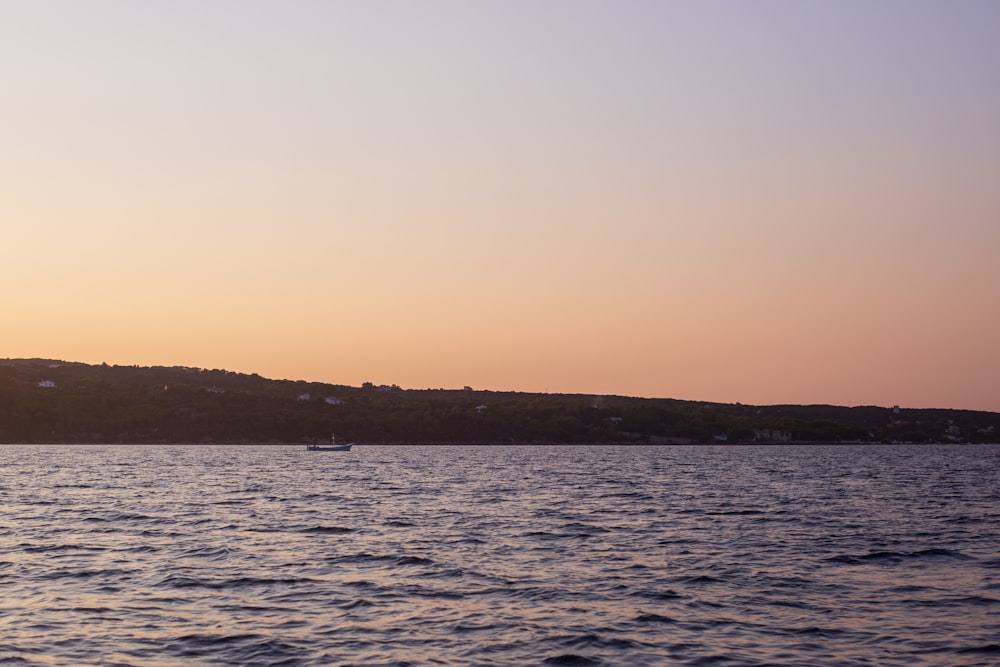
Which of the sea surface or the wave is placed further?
the wave

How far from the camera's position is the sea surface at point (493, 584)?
2528cm

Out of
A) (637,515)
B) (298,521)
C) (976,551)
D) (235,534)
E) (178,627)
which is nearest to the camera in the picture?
(178,627)

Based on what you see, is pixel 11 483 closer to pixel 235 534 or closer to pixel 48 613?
pixel 235 534

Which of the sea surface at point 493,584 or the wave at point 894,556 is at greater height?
the wave at point 894,556

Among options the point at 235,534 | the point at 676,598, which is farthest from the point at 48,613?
the point at 235,534

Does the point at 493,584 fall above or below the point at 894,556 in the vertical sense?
below

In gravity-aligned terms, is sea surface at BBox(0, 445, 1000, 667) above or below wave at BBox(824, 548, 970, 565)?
below

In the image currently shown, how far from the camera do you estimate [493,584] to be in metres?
35.0

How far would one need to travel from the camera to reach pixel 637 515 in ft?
211

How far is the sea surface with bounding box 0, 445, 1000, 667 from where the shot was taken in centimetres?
2528

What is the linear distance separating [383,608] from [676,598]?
9053 mm

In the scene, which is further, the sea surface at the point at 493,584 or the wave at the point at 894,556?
the wave at the point at 894,556

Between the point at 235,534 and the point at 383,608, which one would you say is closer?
the point at 383,608

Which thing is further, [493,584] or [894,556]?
[894,556]
